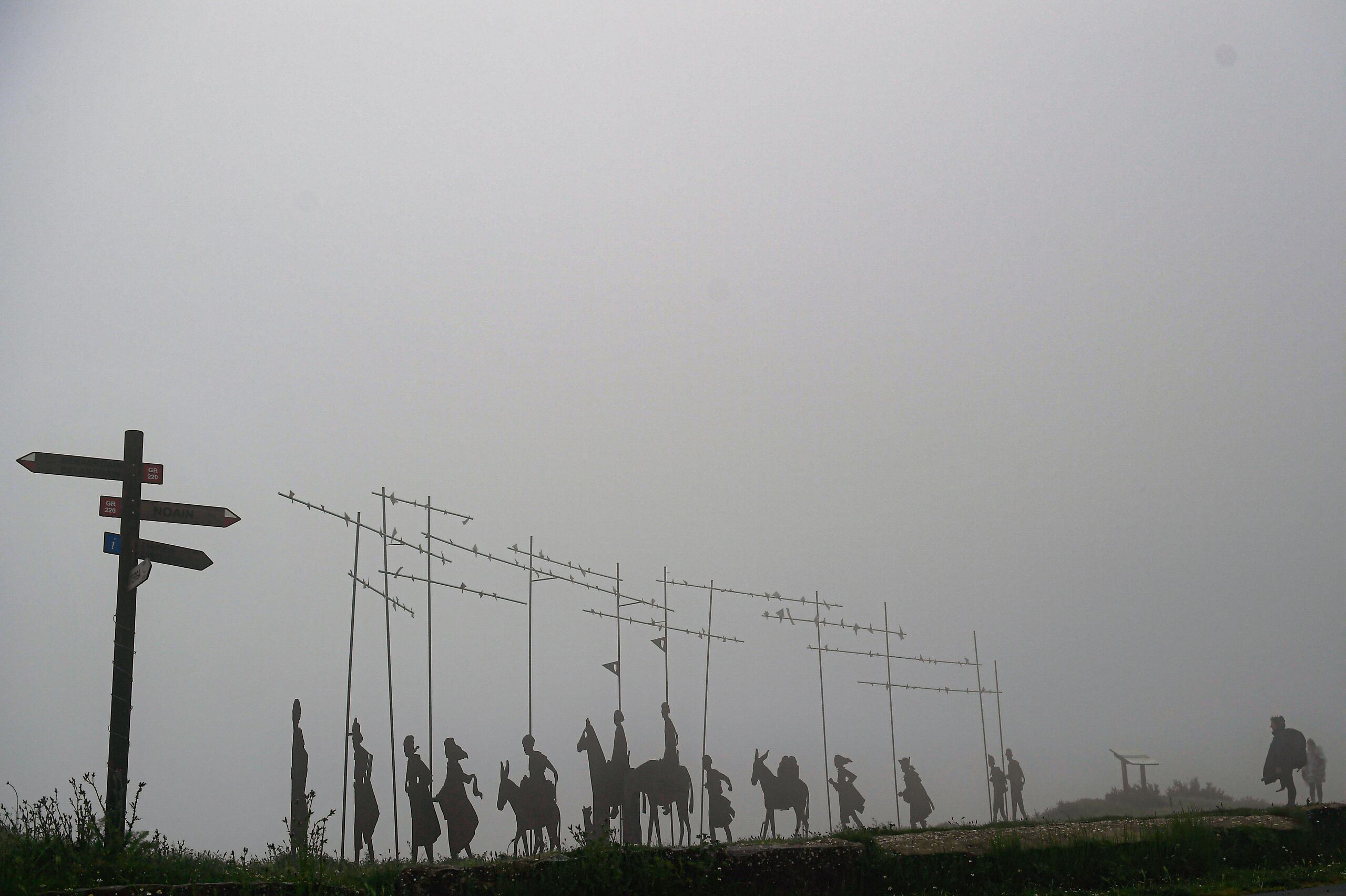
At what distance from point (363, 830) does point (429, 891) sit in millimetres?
7706

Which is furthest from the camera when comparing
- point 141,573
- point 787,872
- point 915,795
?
point 915,795

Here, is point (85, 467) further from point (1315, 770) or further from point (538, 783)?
point (1315, 770)

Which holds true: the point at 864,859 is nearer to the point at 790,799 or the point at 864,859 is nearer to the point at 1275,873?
the point at 1275,873

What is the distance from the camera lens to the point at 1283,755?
20.5 meters

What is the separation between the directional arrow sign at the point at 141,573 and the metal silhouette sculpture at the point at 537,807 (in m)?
7.45

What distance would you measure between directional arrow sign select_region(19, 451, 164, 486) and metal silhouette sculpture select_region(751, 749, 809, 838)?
1318cm

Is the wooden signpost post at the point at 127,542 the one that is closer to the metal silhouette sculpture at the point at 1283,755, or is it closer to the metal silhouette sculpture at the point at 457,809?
the metal silhouette sculpture at the point at 457,809

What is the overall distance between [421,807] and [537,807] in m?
1.97

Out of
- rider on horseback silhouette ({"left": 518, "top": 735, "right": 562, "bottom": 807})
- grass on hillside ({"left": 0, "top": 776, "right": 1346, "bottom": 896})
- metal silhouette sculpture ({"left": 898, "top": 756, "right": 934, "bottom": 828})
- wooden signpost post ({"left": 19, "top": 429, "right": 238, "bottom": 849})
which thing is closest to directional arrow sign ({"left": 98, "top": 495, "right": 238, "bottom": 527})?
wooden signpost post ({"left": 19, "top": 429, "right": 238, "bottom": 849})

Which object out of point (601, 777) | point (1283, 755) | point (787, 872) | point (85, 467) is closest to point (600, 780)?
point (601, 777)

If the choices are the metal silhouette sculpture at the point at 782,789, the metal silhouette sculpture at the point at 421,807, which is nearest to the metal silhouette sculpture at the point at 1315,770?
the metal silhouette sculpture at the point at 782,789

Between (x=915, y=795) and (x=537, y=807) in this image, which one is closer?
(x=537, y=807)

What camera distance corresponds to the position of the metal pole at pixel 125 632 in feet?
43.7

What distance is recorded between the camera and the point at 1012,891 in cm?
1232
